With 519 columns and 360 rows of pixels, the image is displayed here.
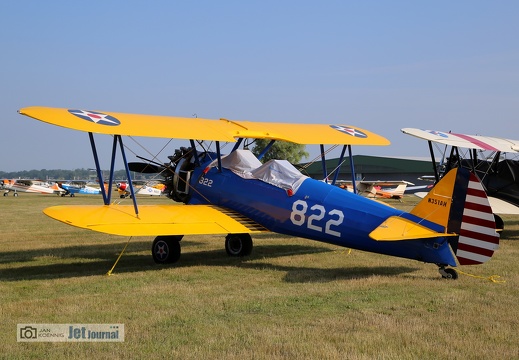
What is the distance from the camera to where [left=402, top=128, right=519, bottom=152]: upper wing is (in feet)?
37.0

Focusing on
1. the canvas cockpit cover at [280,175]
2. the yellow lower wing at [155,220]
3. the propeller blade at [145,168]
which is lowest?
the yellow lower wing at [155,220]

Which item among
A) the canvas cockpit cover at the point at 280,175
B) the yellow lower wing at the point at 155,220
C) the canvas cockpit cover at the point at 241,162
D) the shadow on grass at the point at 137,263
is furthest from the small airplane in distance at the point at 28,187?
the canvas cockpit cover at the point at 280,175

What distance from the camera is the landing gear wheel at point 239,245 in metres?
11.0

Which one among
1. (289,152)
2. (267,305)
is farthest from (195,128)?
(289,152)

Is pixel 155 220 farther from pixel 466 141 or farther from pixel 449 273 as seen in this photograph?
pixel 466 141

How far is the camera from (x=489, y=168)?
14.3 meters

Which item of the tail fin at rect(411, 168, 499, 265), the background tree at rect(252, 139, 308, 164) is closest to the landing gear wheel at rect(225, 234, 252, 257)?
the tail fin at rect(411, 168, 499, 265)

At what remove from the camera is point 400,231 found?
7859mm

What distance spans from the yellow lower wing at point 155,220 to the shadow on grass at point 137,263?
78 centimetres

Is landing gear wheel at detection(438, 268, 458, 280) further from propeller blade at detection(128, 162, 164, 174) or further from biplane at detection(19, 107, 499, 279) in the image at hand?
propeller blade at detection(128, 162, 164, 174)

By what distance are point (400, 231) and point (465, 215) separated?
0.83 metres

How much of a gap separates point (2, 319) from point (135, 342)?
1.74 meters

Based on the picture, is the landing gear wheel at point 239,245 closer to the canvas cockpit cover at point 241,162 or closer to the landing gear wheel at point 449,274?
the canvas cockpit cover at point 241,162

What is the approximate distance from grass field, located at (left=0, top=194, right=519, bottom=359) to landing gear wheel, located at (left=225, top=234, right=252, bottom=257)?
203 millimetres
